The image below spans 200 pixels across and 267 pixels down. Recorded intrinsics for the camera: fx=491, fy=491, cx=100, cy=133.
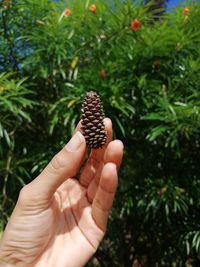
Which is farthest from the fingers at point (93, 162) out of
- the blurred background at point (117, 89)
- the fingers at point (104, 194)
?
the blurred background at point (117, 89)

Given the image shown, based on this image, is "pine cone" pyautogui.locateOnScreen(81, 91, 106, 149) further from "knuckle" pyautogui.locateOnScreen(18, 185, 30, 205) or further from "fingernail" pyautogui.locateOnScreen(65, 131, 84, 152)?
A: "knuckle" pyautogui.locateOnScreen(18, 185, 30, 205)

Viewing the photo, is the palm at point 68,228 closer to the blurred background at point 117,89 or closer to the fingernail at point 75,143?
the fingernail at point 75,143

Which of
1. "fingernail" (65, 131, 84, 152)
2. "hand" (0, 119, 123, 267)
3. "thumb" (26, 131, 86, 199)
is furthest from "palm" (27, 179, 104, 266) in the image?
"fingernail" (65, 131, 84, 152)

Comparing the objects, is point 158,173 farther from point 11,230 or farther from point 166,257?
point 11,230

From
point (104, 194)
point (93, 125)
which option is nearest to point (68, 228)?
point (104, 194)

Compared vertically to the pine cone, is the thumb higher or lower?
lower
